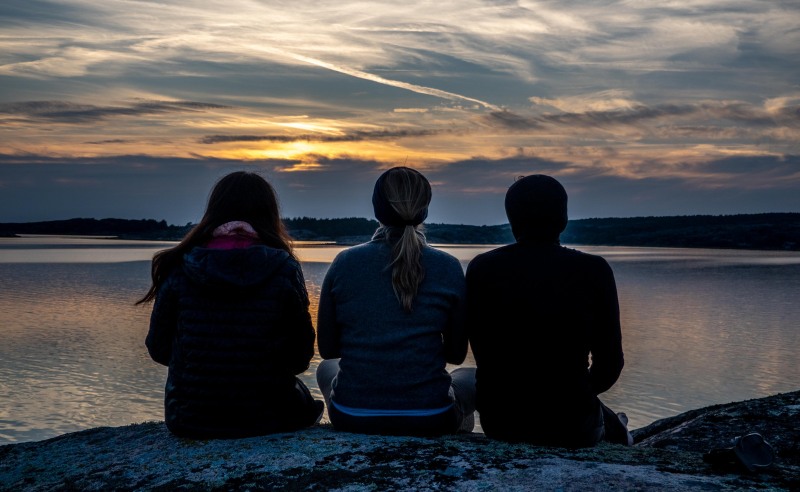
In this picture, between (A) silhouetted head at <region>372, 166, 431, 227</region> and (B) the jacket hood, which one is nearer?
(B) the jacket hood

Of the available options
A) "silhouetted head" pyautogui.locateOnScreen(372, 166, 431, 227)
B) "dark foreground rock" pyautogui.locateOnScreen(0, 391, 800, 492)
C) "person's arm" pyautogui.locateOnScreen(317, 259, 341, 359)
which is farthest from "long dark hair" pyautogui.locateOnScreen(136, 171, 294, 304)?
"dark foreground rock" pyautogui.locateOnScreen(0, 391, 800, 492)

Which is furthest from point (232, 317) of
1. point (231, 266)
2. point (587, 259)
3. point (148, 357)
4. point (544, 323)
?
point (148, 357)

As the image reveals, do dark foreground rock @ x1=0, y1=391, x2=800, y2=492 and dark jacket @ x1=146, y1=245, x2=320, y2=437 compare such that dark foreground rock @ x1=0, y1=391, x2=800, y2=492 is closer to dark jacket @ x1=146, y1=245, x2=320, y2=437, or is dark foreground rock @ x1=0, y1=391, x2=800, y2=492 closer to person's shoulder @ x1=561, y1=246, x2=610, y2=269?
dark jacket @ x1=146, y1=245, x2=320, y2=437

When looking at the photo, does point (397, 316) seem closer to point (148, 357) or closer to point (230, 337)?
point (230, 337)

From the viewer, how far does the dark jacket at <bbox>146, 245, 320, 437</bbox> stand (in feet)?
11.9

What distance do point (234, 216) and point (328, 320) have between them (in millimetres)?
784

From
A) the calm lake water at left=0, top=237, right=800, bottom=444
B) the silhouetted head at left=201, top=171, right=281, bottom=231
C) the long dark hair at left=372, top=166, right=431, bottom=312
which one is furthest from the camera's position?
the calm lake water at left=0, top=237, right=800, bottom=444

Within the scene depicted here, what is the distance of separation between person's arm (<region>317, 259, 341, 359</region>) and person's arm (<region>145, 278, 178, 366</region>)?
790 millimetres

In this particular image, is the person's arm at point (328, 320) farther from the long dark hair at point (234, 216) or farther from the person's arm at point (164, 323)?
the person's arm at point (164, 323)

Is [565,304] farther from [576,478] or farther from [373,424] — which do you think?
[373,424]

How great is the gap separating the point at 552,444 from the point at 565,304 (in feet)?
2.68

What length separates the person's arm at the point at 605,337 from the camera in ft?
11.7

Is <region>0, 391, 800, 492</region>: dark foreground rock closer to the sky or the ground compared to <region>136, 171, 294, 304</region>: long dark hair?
closer to the ground

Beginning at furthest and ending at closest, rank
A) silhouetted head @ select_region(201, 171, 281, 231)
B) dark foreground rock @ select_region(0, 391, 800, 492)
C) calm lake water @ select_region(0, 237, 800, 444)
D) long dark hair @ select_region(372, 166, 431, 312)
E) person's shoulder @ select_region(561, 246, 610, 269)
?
calm lake water @ select_region(0, 237, 800, 444) < silhouetted head @ select_region(201, 171, 281, 231) < long dark hair @ select_region(372, 166, 431, 312) < person's shoulder @ select_region(561, 246, 610, 269) < dark foreground rock @ select_region(0, 391, 800, 492)
